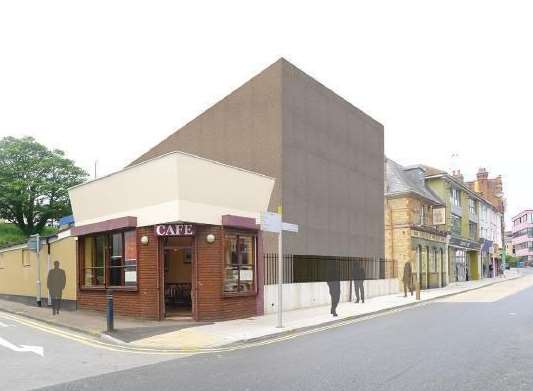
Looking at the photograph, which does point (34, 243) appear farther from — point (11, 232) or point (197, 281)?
point (11, 232)

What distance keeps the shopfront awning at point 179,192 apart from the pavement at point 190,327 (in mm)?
2974

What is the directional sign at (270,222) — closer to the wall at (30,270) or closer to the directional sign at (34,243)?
the wall at (30,270)

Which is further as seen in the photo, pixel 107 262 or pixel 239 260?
pixel 107 262

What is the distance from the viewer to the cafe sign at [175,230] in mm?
15281

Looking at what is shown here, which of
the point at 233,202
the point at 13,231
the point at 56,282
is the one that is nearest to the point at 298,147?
the point at 233,202

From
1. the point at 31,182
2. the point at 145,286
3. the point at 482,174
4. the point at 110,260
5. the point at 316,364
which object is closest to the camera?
the point at 316,364

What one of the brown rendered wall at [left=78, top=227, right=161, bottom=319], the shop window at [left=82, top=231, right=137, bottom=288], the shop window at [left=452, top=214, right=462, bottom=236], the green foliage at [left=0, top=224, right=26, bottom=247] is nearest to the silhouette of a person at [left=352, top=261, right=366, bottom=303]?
the brown rendered wall at [left=78, top=227, right=161, bottom=319]

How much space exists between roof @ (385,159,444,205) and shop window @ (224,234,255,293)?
21863 millimetres

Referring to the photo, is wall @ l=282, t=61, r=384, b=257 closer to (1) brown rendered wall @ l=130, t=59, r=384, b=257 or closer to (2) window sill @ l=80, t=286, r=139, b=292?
(1) brown rendered wall @ l=130, t=59, r=384, b=257

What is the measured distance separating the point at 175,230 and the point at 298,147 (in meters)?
9.85

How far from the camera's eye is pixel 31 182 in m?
52.7

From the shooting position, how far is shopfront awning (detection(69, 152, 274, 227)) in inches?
598

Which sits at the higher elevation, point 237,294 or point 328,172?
point 328,172

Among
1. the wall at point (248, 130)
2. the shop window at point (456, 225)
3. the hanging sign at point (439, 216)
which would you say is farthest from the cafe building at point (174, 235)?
the shop window at point (456, 225)
